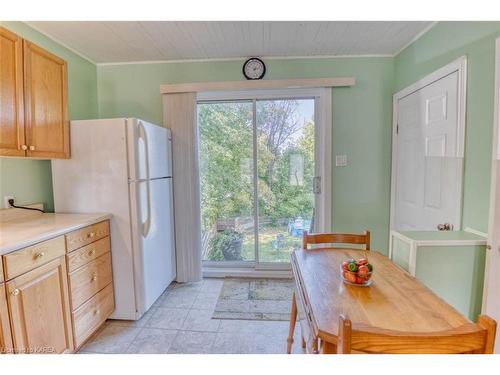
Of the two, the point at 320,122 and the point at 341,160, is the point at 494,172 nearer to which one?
the point at 341,160

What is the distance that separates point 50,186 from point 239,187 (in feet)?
5.68

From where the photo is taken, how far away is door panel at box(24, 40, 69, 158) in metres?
1.72

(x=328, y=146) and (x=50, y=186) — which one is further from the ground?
(x=328, y=146)

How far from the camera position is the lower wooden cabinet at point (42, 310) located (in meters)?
1.29

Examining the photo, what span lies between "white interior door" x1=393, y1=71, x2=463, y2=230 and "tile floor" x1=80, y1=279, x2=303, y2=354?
1.41 metres

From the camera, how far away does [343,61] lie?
2.68 m

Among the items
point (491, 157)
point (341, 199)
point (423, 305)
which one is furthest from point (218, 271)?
point (491, 157)

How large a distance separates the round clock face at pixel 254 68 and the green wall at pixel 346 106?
68mm

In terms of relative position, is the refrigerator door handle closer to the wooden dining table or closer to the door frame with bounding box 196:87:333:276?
the door frame with bounding box 196:87:333:276

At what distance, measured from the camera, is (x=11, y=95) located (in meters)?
1.59

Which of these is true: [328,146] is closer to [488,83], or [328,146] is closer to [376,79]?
[376,79]

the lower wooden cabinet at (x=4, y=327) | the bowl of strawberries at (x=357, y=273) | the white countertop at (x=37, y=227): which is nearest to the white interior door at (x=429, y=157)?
the bowl of strawberries at (x=357, y=273)

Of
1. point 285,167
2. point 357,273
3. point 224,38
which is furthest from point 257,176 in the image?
point 357,273

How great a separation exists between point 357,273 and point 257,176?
6.01 ft
